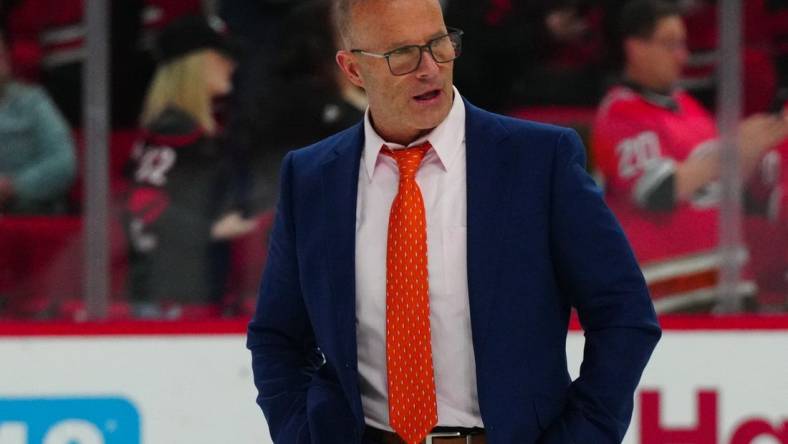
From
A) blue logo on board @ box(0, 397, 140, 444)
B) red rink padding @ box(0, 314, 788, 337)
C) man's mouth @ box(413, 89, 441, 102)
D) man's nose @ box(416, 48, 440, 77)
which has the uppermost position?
man's nose @ box(416, 48, 440, 77)

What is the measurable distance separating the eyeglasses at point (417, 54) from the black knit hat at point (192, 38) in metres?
1.95

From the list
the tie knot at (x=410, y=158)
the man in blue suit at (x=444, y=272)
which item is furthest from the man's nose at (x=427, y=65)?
the tie knot at (x=410, y=158)

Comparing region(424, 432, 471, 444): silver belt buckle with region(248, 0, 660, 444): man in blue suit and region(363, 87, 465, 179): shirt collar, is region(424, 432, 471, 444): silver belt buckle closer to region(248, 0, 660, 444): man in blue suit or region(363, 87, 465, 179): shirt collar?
region(248, 0, 660, 444): man in blue suit

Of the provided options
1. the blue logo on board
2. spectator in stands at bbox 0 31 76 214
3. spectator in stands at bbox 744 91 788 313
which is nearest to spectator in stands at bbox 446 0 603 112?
spectator in stands at bbox 744 91 788 313

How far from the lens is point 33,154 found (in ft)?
12.6

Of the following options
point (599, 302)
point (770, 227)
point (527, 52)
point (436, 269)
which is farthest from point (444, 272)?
point (770, 227)

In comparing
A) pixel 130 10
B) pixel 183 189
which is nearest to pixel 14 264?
pixel 183 189

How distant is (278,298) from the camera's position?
83.3 inches

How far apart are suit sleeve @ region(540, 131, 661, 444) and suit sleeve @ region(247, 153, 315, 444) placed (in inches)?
16.1

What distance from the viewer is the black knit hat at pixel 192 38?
386 cm

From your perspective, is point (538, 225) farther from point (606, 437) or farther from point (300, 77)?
point (300, 77)

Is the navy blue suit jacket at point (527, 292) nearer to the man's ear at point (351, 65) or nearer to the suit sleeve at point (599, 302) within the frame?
the suit sleeve at point (599, 302)

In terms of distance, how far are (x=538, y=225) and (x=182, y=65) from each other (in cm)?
214

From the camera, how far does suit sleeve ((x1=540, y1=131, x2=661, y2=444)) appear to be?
6.27 ft
